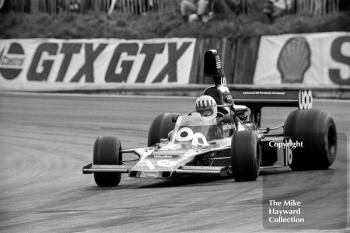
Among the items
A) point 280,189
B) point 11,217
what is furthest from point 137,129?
point 11,217

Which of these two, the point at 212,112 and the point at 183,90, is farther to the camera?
the point at 183,90

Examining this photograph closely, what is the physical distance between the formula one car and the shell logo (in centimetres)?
1193

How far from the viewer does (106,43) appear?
3256cm

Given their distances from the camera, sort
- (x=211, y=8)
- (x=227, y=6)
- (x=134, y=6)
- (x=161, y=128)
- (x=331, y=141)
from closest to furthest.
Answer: (x=331, y=141) < (x=161, y=128) < (x=227, y=6) < (x=211, y=8) < (x=134, y=6)

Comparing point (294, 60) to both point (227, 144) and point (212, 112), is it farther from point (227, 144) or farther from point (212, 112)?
point (227, 144)

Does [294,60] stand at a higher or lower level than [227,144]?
lower

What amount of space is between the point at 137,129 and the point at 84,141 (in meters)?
2.19

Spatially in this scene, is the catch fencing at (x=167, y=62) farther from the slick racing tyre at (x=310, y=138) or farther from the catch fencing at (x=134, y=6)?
the slick racing tyre at (x=310, y=138)

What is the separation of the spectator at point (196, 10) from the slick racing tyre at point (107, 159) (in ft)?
68.6

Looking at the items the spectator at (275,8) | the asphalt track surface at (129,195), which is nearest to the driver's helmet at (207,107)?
the asphalt track surface at (129,195)

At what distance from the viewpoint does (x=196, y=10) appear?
36344mm

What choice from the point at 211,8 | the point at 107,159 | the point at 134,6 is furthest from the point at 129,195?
the point at 134,6

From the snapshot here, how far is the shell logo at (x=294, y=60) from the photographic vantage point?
28.8 m

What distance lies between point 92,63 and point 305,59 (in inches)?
276
